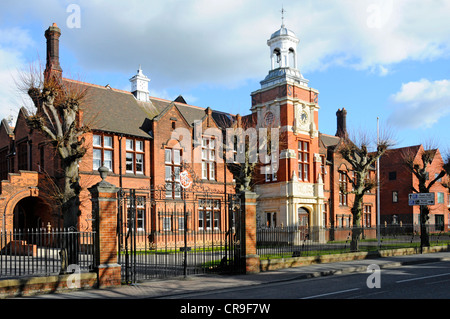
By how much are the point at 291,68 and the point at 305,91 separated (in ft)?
8.06

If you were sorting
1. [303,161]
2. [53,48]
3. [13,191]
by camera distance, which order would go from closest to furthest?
[13,191] < [53,48] < [303,161]

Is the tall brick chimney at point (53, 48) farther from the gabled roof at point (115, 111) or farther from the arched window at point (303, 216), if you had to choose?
the arched window at point (303, 216)

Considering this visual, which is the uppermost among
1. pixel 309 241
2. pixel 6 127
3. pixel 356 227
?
pixel 6 127

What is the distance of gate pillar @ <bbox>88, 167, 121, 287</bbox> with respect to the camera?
13.3 metres

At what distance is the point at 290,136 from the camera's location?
1491 inches

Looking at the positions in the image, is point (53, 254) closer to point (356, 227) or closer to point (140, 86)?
point (356, 227)

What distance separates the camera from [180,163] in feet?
111

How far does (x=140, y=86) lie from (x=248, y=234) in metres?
22.7

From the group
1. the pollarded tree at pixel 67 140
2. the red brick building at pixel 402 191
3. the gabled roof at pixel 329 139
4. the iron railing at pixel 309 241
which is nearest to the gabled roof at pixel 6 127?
the pollarded tree at pixel 67 140

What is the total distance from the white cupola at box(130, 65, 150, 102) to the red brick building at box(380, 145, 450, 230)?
33837mm

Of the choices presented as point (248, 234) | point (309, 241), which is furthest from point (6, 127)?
point (248, 234)

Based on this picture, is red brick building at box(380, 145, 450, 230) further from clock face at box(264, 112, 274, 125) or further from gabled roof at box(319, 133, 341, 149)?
clock face at box(264, 112, 274, 125)

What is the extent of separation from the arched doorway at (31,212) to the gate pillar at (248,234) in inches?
713

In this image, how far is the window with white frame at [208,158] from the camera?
35.7m
